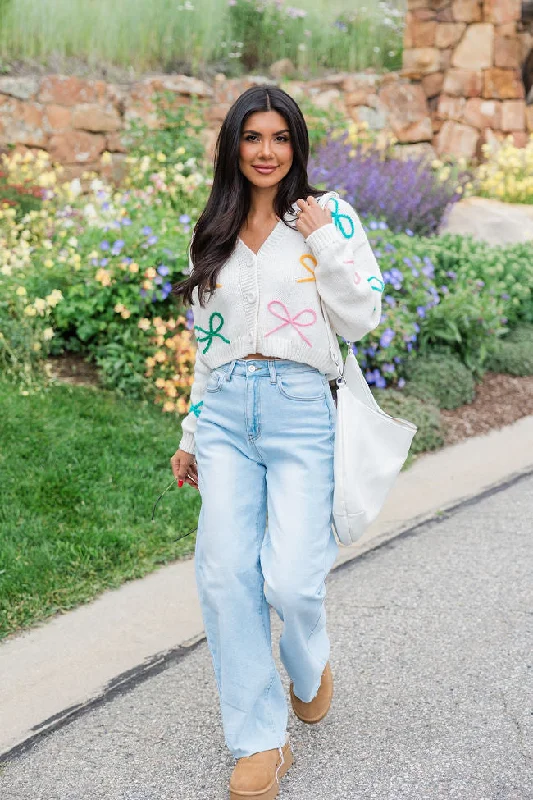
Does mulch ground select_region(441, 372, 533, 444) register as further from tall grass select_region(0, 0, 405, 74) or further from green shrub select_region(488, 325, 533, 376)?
tall grass select_region(0, 0, 405, 74)

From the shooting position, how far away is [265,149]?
2504 mm

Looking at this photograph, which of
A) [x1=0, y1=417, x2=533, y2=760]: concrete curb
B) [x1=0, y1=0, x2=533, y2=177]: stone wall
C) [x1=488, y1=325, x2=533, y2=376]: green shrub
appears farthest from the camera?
[x1=0, y1=0, x2=533, y2=177]: stone wall

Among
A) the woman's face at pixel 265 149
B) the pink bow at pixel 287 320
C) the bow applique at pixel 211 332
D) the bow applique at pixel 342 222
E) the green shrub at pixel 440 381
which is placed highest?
the woman's face at pixel 265 149

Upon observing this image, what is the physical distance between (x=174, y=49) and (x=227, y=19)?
1.11 metres

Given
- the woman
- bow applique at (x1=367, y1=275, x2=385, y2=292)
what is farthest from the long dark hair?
bow applique at (x1=367, y1=275, x2=385, y2=292)

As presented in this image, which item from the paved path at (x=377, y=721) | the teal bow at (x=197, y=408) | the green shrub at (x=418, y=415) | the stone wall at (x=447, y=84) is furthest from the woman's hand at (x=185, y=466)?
the stone wall at (x=447, y=84)

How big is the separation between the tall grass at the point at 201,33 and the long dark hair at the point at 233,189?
7183 millimetres

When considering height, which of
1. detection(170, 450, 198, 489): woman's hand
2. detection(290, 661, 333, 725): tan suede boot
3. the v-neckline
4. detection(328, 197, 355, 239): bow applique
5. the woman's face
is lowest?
detection(290, 661, 333, 725): tan suede boot

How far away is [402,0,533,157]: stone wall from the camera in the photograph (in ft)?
35.9

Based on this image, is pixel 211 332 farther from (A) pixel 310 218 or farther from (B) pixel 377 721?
(B) pixel 377 721

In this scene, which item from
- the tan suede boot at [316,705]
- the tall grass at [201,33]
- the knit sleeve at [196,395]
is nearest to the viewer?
the knit sleeve at [196,395]

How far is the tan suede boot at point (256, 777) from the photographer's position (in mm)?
2469

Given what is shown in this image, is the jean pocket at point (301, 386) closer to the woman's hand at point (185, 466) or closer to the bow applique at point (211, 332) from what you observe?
the bow applique at point (211, 332)

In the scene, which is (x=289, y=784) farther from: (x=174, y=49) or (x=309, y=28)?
(x=309, y=28)
